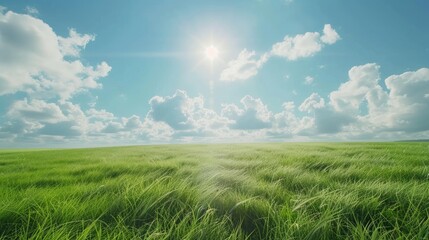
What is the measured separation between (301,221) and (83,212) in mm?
1771

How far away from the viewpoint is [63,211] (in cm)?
210

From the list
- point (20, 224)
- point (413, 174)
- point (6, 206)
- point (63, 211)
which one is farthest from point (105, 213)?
point (413, 174)

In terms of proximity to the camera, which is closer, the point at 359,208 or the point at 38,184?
the point at 359,208

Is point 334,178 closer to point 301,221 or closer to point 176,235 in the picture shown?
point 301,221

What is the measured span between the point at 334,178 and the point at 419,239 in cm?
231

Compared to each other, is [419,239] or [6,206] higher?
[6,206]

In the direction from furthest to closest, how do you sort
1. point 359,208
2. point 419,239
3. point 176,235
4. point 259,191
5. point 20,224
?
point 259,191 → point 359,208 → point 20,224 → point 176,235 → point 419,239

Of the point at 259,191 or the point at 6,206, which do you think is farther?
the point at 259,191

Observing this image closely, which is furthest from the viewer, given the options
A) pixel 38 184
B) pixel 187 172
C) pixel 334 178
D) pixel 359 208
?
pixel 187 172

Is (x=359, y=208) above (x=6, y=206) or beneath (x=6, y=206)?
beneath

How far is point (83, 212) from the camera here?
2.14m

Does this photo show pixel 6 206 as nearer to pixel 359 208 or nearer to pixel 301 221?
pixel 301 221

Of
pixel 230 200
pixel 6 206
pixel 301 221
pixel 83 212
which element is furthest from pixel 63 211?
pixel 301 221

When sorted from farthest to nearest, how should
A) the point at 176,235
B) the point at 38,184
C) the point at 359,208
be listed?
the point at 38,184, the point at 359,208, the point at 176,235
